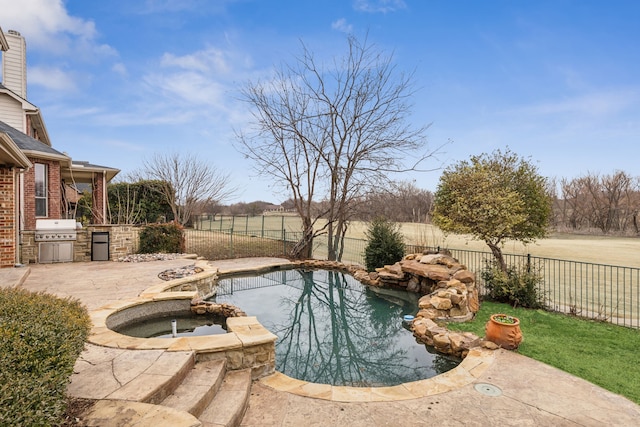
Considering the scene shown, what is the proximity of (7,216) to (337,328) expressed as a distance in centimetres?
785

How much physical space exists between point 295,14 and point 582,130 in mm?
10685

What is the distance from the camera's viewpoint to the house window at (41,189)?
9961 millimetres

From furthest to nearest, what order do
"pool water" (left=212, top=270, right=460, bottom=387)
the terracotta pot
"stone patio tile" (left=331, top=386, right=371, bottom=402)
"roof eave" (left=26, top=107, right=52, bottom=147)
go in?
"roof eave" (left=26, top=107, right=52, bottom=147) < the terracotta pot < "pool water" (left=212, top=270, right=460, bottom=387) < "stone patio tile" (left=331, top=386, right=371, bottom=402)

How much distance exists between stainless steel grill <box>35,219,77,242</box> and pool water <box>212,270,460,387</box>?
4.44 metres

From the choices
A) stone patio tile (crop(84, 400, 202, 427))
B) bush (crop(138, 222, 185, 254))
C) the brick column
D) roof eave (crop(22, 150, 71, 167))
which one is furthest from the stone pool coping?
the brick column

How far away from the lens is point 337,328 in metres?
6.05

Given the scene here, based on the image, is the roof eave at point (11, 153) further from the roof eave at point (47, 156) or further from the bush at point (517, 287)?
the bush at point (517, 287)

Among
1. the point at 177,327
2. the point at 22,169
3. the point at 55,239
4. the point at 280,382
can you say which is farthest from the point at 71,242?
the point at 280,382

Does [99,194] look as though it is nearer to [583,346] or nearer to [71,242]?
[71,242]

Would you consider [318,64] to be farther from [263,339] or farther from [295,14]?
[263,339]

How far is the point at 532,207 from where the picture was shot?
746cm

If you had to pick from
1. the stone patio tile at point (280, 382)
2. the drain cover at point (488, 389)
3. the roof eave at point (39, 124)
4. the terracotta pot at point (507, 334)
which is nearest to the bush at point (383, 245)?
the terracotta pot at point (507, 334)

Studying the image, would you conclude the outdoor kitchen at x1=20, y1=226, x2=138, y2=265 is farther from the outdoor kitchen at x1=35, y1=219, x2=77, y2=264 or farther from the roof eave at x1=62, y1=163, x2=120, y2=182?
the roof eave at x1=62, y1=163, x2=120, y2=182

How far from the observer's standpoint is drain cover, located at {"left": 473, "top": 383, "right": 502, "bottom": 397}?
10.8 feet
